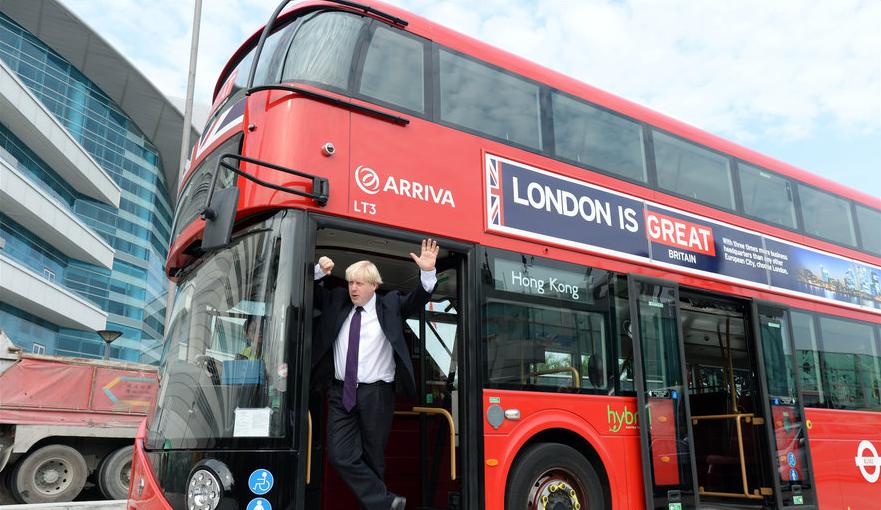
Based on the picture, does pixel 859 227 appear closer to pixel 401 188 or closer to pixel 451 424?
pixel 451 424

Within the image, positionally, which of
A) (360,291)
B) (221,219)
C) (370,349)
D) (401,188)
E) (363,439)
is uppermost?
(401,188)

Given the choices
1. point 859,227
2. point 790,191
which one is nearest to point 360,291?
point 790,191

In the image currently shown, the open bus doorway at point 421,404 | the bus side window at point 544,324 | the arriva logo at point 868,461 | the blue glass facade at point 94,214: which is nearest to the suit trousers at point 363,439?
the open bus doorway at point 421,404

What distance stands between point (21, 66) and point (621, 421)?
124 feet

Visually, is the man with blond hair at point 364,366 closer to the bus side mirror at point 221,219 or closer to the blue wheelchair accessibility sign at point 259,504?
the blue wheelchair accessibility sign at point 259,504

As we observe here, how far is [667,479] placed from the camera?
5.95m

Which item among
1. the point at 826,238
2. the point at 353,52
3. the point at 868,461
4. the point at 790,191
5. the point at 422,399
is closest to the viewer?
the point at 353,52

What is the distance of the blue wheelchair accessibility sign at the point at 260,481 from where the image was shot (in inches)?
157

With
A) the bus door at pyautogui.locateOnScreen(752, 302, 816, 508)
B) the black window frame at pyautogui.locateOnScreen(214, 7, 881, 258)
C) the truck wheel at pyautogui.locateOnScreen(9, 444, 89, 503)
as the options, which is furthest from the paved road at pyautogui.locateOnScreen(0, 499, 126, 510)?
the bus door at pyautogui.locateOnScreen(752, 302, 816, 508)

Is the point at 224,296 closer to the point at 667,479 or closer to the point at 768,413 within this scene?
the point at 667,479

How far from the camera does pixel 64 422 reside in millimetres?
10914

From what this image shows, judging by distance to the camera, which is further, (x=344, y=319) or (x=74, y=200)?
(x=74, y=200)

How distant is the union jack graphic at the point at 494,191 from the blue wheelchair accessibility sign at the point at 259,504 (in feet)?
8.45

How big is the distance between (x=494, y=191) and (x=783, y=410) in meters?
4.19
